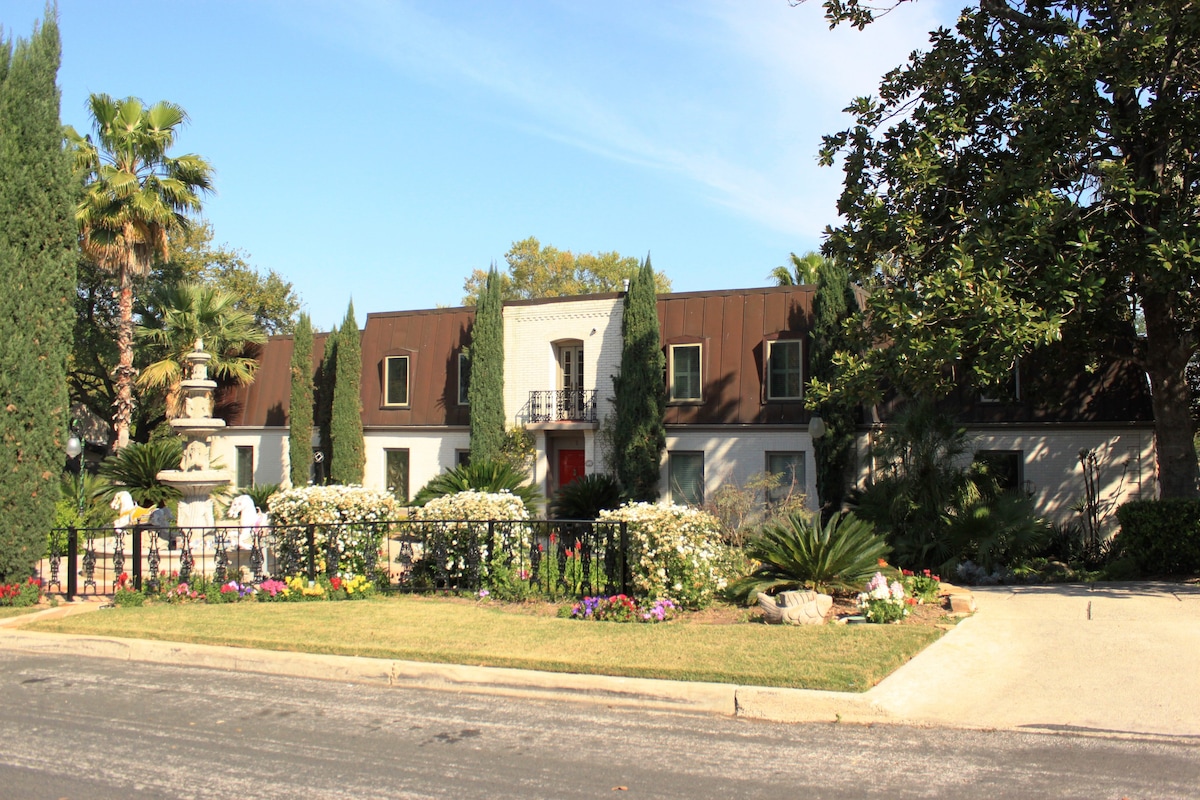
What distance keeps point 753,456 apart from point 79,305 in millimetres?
23074

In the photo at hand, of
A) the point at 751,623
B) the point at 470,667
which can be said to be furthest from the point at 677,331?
the point at 470,667

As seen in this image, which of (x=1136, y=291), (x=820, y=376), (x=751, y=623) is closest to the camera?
(x=751, y=623)

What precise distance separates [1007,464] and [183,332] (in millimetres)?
22082

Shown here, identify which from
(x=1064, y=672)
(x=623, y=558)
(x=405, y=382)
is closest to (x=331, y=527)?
(x=623, y=558)

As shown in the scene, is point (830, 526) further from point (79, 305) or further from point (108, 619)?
point (79, 305)

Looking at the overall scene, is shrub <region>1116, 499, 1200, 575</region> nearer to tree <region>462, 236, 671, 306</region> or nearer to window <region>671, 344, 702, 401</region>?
window <region>671, 344, 702, 401</region>

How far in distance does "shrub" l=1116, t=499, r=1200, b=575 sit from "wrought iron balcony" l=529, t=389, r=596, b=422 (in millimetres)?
14222

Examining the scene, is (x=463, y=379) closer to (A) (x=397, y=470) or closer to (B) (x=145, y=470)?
(A) (x=397, y=470)

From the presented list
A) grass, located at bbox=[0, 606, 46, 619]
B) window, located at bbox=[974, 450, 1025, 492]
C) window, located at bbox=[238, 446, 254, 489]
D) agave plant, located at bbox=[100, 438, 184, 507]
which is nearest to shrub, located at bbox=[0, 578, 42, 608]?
grass, located at bbox=[0, 606, 46, 619]

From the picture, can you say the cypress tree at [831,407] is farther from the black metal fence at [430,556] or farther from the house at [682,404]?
the black metal fence at [430,556]

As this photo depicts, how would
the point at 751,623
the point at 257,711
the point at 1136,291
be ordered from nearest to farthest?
the point at 257,711
the point at 751,623
the point at 1136,291

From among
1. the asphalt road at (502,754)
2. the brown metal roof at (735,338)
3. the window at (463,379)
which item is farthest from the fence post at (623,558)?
the window at (463,379)

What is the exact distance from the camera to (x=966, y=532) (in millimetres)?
16047

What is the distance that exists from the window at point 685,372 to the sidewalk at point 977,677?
14.2 metres
